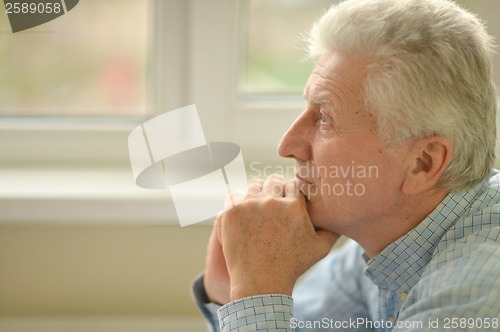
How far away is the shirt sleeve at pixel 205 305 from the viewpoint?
1.42 metres

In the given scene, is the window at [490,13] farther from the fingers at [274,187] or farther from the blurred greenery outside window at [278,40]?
the fingers at [274,187]

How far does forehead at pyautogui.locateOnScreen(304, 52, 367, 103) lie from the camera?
119cm

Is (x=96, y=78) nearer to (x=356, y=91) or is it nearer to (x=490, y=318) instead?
(x=356, y=91)

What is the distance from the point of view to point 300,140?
128cm

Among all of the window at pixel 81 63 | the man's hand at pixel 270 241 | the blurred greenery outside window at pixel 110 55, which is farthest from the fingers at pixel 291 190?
the window at pixel 81 63

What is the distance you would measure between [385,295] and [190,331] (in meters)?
0.53

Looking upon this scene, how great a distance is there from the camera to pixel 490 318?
1.06m

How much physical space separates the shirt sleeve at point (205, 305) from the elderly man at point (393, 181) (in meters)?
0.18

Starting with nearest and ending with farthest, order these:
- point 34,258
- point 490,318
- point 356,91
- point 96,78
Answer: point 490,318
point 356,91
point 34,258
point 96,78

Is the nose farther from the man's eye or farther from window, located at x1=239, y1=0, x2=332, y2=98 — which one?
window, located at x1=239, y1=0, x2=332, y2=98

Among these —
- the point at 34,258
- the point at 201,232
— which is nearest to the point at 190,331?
the point at 201,232

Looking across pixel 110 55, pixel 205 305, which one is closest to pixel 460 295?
pixel 205 305

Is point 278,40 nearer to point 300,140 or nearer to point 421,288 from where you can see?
point 300,140
